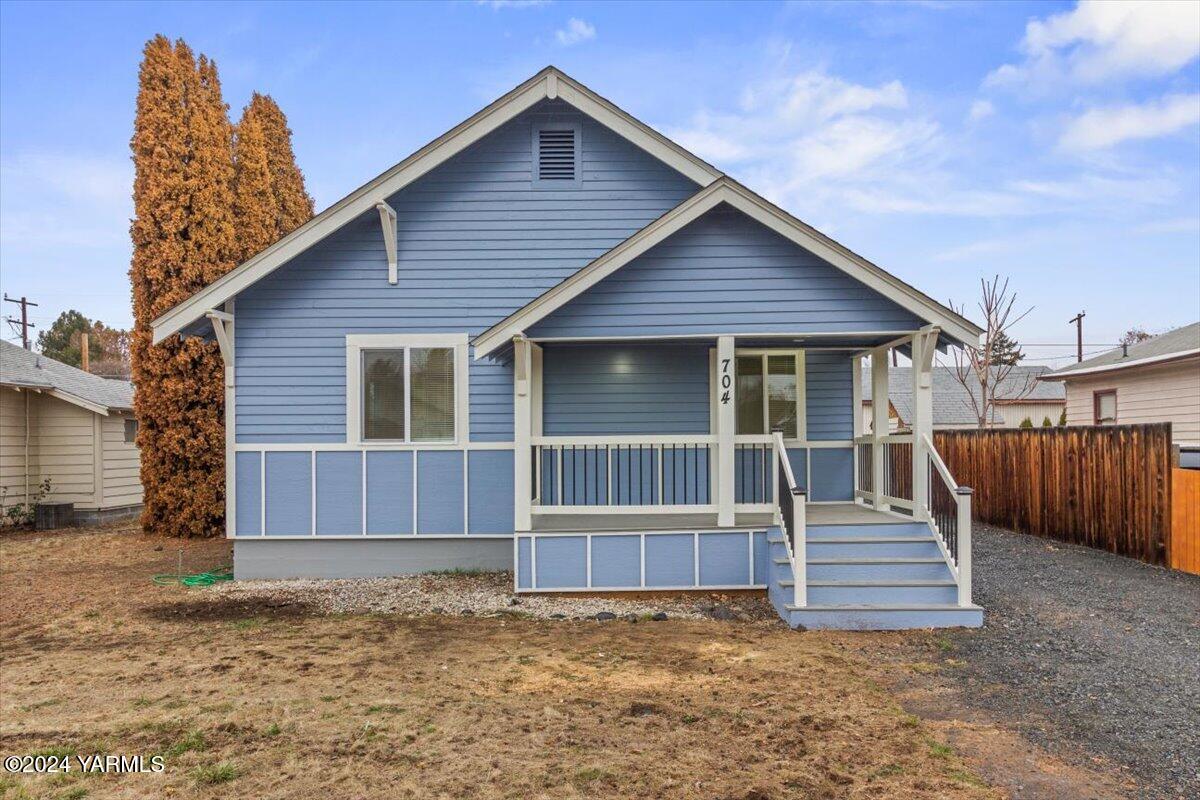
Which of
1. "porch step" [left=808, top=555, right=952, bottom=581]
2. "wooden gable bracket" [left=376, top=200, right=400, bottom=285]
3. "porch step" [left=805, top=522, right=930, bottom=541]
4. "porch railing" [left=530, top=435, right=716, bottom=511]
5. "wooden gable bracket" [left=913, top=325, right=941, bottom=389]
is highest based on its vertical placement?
"wooden gable bracket" [left=376, top=200, right=400, bottom=285]

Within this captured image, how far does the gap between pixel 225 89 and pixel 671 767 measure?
15790 millimetres

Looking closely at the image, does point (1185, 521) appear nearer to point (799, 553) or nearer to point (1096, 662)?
point (1096, 662)

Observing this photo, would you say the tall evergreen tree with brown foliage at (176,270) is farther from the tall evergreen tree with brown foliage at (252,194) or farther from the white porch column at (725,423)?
the white porch column at (725,423)

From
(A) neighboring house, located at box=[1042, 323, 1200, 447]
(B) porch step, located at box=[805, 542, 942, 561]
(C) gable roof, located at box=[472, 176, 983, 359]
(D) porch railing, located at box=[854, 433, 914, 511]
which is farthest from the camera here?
(A) neighboring house, located at box=[1042, 323, 1200, 447]

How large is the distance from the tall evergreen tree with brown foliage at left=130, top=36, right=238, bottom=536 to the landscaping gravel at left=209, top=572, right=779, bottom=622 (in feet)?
18.0

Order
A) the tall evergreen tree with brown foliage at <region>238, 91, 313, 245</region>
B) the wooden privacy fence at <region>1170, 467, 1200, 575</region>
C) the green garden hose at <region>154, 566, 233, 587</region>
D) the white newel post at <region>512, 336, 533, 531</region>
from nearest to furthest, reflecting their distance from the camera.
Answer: the white newel post at <region>512, 336, 533, 531</region> → the wooden privacy fence at <region>1170, 467, 1200, 575</region> → the green garden hose at <region>154, 566, 233, 587</region> → the tall evergreen tree with brown foliage at <region>238, 91, 313, 245</region>

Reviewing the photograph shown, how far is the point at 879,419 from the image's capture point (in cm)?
903

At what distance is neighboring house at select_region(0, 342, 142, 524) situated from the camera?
1552cm

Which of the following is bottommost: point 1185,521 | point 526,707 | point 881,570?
point 526,707

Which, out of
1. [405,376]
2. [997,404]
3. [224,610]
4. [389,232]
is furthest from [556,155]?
[997,404]

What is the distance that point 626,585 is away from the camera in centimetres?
804

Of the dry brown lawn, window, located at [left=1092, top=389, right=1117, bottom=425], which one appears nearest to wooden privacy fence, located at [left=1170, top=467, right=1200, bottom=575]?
the dry brown lawn

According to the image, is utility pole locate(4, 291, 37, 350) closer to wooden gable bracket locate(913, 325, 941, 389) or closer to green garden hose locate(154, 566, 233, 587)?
green garden hose locate(154, 566, 233, 587)

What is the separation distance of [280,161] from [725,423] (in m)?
16.0
